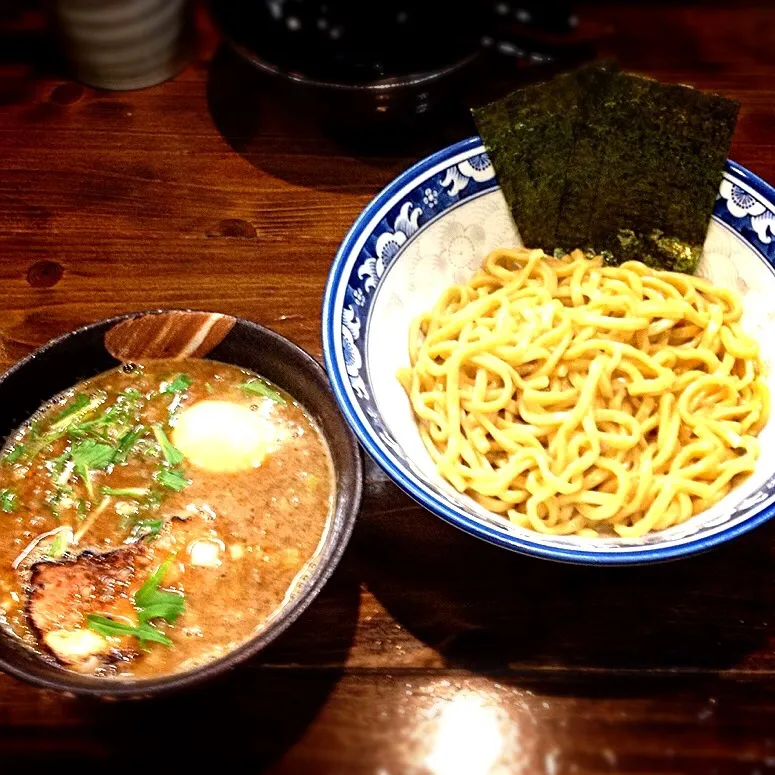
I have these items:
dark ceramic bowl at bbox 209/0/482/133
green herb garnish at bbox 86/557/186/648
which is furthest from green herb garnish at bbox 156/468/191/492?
dark ceramic bowl at bbox 209/0/482/133

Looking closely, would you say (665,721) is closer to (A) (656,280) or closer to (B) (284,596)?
(B) (284,596)

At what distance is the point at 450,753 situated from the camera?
1.47 meters

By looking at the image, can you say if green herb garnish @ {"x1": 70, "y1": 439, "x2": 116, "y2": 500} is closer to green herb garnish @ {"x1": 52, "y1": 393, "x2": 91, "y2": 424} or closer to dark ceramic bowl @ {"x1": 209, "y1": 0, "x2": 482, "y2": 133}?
green herb garnish @ {"x1": 52, "y1": 393, "x2": 91, "y2": 424}

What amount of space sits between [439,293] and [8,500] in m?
1.13

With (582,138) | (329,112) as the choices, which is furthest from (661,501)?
(329,112)

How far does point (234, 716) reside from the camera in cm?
150

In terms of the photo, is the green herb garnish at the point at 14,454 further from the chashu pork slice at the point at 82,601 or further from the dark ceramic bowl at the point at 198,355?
the chashu pork slice at the point at 82,601

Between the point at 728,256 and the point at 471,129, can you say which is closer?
the point at 728,256

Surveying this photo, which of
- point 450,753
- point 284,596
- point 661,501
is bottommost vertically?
point 450,753

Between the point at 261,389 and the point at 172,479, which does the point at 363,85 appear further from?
the point at 172,479

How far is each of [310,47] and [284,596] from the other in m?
1.75

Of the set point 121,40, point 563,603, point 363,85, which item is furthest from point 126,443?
point 121,40

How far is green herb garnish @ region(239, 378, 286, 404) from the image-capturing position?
1.81 meters

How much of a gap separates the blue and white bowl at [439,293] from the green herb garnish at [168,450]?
438mm
